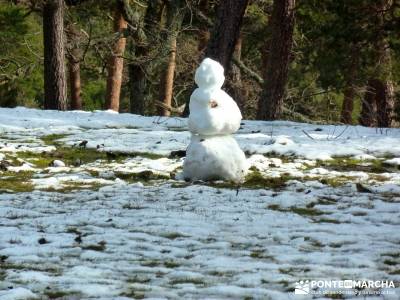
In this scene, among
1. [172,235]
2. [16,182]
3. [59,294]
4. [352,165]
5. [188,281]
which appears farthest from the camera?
[352,165]

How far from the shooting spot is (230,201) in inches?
288

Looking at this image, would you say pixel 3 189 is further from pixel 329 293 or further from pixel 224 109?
pixel 329 293

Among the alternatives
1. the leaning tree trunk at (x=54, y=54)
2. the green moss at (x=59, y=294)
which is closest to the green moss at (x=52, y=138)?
the leaning tree trunk at (x=54, y=54)

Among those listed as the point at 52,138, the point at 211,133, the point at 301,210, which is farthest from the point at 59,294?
the point at 52,138

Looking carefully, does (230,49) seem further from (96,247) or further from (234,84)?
(96,247)

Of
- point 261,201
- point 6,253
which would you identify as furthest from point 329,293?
point 261,201

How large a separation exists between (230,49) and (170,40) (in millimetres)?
5959

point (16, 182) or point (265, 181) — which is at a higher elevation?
point (265, 181)

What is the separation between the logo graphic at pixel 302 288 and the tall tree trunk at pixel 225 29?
1059 centimetres

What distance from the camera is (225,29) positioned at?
47.3 feet

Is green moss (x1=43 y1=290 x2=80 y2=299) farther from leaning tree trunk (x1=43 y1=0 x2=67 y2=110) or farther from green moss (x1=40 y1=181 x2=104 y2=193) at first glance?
leaning tree trunk (x1=43 y1=0 x2=67 y2=110)

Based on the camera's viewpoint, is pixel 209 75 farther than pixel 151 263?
Yes

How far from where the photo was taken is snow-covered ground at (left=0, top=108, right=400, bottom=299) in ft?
14.9

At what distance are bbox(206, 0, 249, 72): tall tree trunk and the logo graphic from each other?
1059 centimetres
